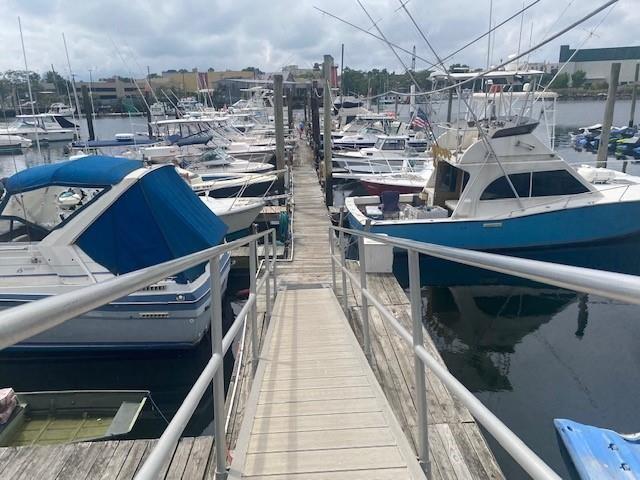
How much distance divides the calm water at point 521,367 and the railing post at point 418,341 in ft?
11.9

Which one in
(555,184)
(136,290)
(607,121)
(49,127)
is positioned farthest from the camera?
(49,127)

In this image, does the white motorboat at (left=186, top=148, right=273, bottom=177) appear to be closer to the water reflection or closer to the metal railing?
the water reflection

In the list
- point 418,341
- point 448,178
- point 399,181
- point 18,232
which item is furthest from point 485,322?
point 18,232

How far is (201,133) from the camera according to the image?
843 inches

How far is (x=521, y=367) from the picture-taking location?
24.2ft

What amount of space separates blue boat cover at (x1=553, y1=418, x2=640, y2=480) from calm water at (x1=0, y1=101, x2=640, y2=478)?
33 cm

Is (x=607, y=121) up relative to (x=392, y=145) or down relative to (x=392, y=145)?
up

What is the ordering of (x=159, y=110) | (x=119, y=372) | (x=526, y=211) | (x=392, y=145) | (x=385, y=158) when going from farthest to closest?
(x=159, y=110) → (x=392, y=145) → (x=385, y=158) → (x=526, y=211) → (x=119, y=372)

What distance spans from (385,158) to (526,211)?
10302 millimetres

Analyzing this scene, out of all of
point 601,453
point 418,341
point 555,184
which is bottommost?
point 601,453

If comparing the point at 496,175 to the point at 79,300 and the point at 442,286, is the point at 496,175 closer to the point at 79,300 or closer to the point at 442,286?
the point at 442,286

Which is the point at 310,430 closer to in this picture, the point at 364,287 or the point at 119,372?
the point at 364,287

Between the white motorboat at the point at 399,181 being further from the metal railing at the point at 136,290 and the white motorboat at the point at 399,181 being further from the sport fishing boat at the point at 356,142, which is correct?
the metal railing at the point at 136,290

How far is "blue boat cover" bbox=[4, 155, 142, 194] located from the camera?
6613 millimetres
